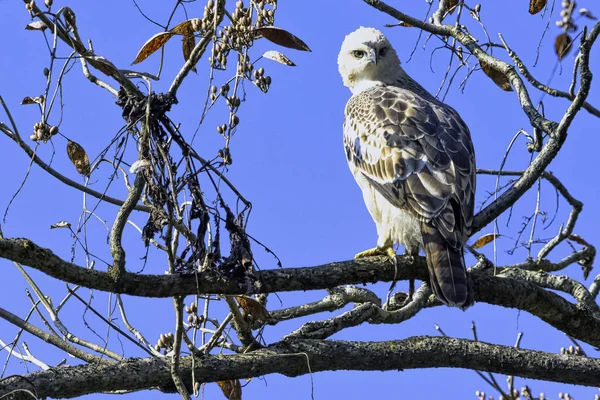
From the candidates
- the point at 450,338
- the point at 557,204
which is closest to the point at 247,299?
the point at 450,338

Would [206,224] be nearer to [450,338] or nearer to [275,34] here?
[275,34]

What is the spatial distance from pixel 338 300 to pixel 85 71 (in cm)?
204

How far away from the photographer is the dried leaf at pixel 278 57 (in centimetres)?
452

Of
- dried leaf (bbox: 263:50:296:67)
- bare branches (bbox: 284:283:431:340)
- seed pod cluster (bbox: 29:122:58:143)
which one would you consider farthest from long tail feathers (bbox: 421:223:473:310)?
seed pod cluster (bbox: 29:122:58:143)

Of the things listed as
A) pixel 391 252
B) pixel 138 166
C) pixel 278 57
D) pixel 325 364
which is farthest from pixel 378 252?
pixel 138 166

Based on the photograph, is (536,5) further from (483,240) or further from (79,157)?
(79,157)

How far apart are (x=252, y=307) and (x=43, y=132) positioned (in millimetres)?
1417

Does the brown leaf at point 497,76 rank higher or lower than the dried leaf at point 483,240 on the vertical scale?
higher

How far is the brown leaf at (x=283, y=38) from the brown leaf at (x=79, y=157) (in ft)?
3.68

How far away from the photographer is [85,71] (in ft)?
15.6

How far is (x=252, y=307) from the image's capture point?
465 cm

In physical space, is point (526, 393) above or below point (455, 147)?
below

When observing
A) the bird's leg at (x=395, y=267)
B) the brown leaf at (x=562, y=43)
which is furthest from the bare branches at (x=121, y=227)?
the brown leaf at (x=562, y=43)

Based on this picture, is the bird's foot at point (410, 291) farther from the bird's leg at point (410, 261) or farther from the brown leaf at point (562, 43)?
the brown leaf at point (562, 43)
